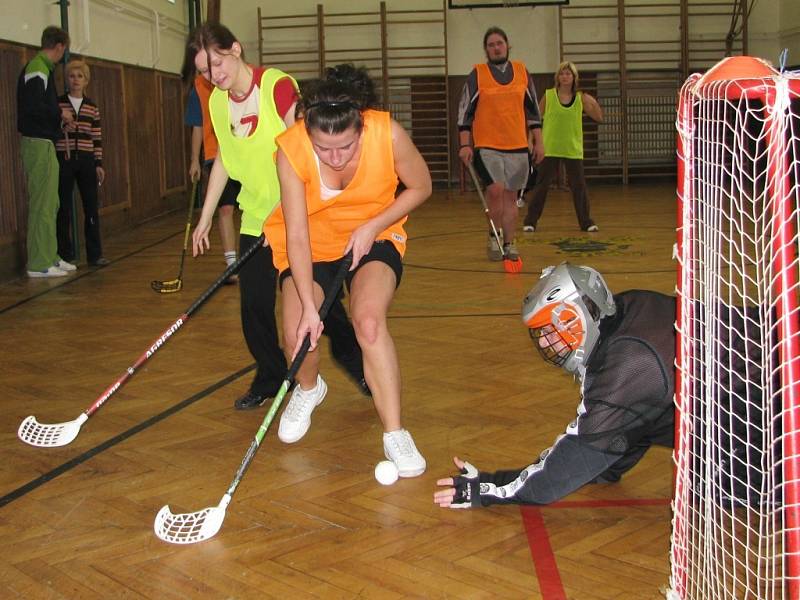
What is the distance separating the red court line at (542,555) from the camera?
251 cm

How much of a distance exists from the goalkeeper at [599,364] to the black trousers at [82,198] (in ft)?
21.7

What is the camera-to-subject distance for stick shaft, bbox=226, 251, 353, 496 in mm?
3031

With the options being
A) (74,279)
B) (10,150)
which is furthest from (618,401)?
(10,150)

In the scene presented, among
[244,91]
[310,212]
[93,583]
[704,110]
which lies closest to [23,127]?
[244,91]

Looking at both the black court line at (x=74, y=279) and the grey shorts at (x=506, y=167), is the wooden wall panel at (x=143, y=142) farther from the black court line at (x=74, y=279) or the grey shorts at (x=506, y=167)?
the grey shorts at (x=506, y=167)

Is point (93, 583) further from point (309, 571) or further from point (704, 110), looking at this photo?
point (704, 110)

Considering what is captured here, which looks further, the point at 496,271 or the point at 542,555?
the point at 496,271

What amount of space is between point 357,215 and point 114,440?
51.0 inches

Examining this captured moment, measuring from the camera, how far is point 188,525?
9.63 ft

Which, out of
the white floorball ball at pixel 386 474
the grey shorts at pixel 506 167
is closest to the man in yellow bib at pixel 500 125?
the grey shorts at pixel 506 167

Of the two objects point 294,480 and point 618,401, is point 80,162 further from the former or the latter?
point 618,401

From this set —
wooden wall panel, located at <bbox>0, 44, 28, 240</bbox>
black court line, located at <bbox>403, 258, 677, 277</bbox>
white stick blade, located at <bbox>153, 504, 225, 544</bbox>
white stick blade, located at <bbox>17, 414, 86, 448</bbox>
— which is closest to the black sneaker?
white stick blade, located at <bbox>17, 414, 86, 448</bbox>

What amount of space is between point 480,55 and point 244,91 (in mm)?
13276

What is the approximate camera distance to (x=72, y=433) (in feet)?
12.5
